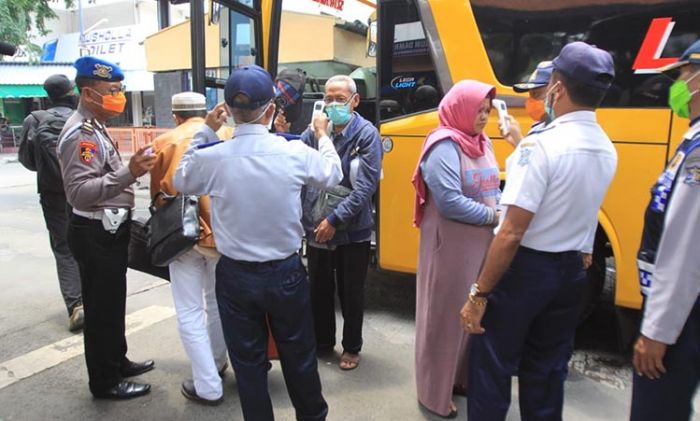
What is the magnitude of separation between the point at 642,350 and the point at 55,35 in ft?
97.0

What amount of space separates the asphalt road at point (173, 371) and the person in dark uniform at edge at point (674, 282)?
119 cm

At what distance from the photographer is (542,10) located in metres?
2.97

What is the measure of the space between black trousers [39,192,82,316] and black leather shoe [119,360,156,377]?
1.07 meters

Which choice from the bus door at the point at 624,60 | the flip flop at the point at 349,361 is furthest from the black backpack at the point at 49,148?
the bus door at the point at 624,60

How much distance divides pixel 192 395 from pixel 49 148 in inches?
87.2

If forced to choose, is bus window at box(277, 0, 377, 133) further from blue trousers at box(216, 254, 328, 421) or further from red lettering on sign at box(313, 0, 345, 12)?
blue trousers at box(216, 254, 328, 421)

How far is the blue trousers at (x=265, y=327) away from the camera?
204cm

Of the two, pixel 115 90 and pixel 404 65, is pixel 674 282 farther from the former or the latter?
pixel 115 90

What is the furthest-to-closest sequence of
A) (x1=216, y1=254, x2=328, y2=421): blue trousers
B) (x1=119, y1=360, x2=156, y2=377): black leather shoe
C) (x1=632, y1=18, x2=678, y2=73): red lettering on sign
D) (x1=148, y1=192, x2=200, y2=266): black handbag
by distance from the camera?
(x1=119, y1=360, x2=156, y2=377): black leather shoe, (x1=632, y1=18, x2=678, y2=73): red lettering on sign, (x1=148, y1=192, x2=200, y2=266): black handbag, (x1=216, y1=254, x2=328, y2=421): blue trousers

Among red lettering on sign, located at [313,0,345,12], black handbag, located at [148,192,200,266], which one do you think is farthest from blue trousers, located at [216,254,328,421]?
red lettering on sign, located at [313,0,345,12]

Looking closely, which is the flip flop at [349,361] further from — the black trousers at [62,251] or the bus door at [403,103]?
the black trousers at [62,251]

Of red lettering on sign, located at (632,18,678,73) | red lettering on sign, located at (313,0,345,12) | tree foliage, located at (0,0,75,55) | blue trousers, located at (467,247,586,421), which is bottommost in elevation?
blue trousers, located at (467,247,586,421)

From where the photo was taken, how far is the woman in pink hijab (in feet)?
7.73

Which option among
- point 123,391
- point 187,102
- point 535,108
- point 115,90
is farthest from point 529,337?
point 115,90
